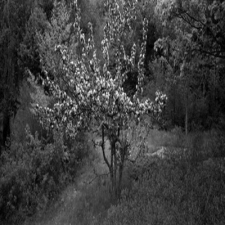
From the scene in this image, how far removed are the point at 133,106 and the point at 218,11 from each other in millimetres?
2587

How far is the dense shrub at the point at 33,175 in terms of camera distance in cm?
870

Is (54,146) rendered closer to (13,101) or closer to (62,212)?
Result: (62,212)

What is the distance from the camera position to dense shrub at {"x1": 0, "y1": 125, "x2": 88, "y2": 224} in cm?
870

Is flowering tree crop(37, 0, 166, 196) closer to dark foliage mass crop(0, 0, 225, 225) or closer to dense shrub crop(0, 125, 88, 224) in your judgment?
dark foliage mass crop(0, 0, 225, 225)

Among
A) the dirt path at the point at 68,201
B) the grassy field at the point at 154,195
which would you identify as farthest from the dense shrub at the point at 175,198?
the dirt path at the point at 68,201

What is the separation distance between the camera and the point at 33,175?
9.12 m

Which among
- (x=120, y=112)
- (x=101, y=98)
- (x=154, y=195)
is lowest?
(x=154, y=195)

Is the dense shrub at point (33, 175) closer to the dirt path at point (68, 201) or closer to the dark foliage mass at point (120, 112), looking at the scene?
the dark foliage mass at point (120, 112)

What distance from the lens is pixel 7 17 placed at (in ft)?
47.1

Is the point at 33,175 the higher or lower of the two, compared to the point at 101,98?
lower

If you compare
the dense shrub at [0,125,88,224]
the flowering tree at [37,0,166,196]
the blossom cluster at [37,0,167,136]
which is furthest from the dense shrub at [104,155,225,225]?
the dense shrub at [0,125,88,224]

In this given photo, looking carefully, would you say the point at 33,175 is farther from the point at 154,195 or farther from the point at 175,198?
the point at 175,198

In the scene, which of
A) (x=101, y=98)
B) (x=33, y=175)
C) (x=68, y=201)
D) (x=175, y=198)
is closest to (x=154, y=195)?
(x=175, y=198)

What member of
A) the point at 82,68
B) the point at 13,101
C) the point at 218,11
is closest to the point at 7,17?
the point at 13,101
